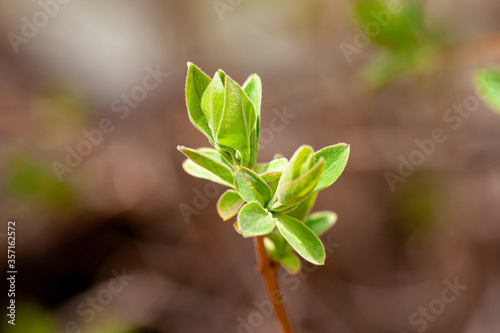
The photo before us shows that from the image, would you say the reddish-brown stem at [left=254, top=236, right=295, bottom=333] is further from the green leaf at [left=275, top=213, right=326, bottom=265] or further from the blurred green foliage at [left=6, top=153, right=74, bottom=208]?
the blurred green foliage at [left=6, top=153, right=74, bottom=208]

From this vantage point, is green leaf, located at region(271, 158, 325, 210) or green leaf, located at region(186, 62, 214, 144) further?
green leaf, located at region(186, 62, 214, 144)

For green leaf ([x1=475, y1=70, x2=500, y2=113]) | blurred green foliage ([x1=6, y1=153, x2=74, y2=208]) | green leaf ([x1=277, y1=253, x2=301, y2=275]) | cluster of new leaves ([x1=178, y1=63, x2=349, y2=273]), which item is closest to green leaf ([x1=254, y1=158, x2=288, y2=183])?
cluster of new leaves ([x1=178, y1=63, x2=349, y2=273])

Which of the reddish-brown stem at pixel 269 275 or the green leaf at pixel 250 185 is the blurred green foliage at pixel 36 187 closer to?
the reddish-brown stem at pixel 269 275

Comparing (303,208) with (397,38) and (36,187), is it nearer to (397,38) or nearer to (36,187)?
(397,38)

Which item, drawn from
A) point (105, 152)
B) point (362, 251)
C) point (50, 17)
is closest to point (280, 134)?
point (362, 251)

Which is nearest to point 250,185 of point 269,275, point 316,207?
point 269,275

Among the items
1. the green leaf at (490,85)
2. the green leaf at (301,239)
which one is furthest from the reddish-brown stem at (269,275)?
the green leaf at (490,85)

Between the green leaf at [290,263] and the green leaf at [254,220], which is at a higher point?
the green leaf at [254,220]
